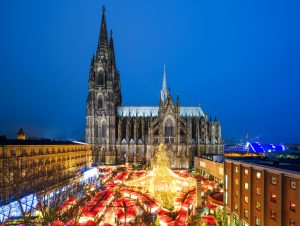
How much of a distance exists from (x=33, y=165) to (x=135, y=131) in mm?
46233

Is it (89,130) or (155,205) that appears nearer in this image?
(155,205)

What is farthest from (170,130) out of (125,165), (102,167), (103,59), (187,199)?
(187,199)

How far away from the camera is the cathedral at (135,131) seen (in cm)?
8975

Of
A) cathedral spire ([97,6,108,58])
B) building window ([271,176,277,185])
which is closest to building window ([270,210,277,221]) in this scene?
building window ([271,176,277,185])

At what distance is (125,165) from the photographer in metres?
87.1

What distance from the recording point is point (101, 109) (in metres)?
92.2

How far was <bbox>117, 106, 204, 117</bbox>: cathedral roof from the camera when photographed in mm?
99375

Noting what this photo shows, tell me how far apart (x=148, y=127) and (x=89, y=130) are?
20.2 m

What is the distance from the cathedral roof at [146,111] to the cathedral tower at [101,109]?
755cm

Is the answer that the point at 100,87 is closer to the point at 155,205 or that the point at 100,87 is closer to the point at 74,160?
the point at 74,160

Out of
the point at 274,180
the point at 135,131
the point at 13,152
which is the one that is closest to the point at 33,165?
the point at 13,152

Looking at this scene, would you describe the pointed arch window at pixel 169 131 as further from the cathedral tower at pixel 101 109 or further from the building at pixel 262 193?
the building at pixel 262 193

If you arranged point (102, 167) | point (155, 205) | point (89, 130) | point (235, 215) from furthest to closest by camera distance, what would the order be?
point (89, 130)
point (102, 167)
point (155, 205)
point (235, 215)

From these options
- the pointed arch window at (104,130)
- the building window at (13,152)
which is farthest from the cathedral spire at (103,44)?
the building window at (13,152)
